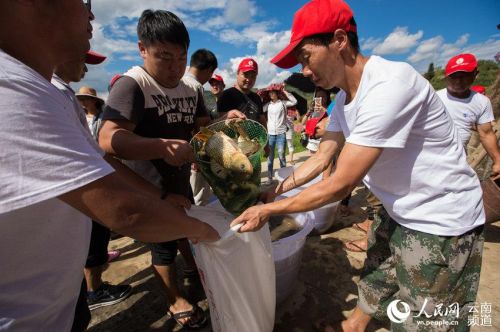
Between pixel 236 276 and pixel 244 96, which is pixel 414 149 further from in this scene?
pixel 244 96

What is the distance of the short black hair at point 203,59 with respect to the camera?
11.6 feet

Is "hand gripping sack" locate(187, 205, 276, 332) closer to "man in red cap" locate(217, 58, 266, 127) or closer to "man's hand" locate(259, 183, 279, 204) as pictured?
"man's hand" locate(259, 183, 279, 204)

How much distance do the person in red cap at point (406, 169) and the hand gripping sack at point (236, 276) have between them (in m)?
0.17

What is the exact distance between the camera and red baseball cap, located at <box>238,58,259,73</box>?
403cm

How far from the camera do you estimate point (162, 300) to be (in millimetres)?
2387

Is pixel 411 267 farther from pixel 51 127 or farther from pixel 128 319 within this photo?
pixel 128 319

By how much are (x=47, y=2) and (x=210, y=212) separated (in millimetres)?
1284

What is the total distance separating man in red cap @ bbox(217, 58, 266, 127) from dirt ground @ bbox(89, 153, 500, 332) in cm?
201

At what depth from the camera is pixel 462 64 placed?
3.18m

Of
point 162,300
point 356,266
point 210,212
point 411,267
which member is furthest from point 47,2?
point 356,266

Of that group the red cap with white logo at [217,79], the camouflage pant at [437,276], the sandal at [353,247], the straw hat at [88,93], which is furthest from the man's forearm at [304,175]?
the red cap with white logo at [217,79]

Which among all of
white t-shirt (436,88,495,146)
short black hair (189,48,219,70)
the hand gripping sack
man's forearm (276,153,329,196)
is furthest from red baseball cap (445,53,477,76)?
the hand gripping sack

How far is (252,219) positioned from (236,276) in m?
0.36

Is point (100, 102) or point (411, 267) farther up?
point (100, 102)
